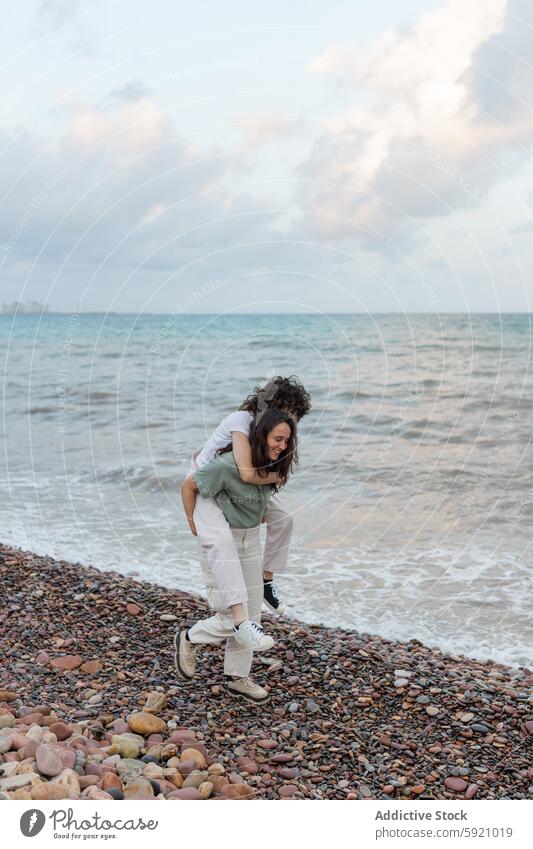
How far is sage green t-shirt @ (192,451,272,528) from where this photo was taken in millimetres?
5320

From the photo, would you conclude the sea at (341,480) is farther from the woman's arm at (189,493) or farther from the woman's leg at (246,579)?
the woman's arm at (189,493)

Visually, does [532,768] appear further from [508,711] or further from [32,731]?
[32,731]

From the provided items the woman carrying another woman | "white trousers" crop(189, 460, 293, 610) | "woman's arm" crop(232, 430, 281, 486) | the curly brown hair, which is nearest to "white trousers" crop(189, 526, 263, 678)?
the woman carrying another woman

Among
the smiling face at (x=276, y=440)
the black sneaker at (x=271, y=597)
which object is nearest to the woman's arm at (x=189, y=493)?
the smiling face at (x=276, y=440)

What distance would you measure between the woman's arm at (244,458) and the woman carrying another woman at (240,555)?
32mm

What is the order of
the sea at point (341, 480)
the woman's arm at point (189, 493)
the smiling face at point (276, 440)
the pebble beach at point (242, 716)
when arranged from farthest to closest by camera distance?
the sea at point (341, 480), the woman's arm at point (189, 493), the smiling face at point (276, 440), the pebble beach at point (242, 716)

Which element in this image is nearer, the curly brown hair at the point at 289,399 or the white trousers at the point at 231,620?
the curly brown hair at the point at 289,399

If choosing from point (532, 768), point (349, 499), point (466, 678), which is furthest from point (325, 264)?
point (532, 768)

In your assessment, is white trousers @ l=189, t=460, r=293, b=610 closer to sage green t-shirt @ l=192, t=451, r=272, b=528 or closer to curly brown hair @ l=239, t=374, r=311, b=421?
sage green t-shirt @ l=192, t=451, r=272, b=528

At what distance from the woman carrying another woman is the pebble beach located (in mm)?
267

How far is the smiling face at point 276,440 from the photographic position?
16.9ft

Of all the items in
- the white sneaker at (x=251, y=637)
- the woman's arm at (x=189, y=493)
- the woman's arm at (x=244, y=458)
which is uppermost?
the woman's arm at (x=244, y=458)

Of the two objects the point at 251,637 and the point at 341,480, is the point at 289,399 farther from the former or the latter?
the point at 341,480

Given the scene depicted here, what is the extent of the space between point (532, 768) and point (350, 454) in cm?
979
